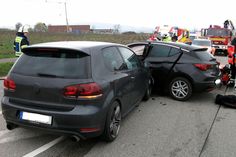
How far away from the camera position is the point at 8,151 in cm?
346

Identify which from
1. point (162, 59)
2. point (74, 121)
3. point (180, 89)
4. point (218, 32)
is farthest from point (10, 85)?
point (218, 32)

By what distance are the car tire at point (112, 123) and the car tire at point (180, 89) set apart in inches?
115

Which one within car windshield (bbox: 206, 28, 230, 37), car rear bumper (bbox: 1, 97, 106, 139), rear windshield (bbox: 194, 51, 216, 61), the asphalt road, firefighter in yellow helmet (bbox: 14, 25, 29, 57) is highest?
car windshield (bbox: 206, 28, 230, 37)

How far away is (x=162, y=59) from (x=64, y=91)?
4.05 meters

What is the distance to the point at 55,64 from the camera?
3.38 m

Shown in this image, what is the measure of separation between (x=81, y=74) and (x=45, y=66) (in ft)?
1.83

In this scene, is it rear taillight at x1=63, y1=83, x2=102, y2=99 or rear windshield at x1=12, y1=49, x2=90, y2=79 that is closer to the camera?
rear taillight at x1=63, y1=83, x2=102, y2=99

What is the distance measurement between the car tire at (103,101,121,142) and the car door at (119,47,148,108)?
0.70 metres

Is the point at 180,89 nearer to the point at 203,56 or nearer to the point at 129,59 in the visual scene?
the point at 203,56

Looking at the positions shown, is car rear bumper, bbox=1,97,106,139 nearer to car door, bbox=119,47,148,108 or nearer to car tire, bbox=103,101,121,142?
car tire, bbox=103,101,121,142

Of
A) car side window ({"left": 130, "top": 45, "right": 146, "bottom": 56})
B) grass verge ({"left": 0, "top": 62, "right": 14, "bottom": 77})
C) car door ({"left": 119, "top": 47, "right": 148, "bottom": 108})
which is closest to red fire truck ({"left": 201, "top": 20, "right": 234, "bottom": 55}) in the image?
car side window ({"left": 130, "top": 45, "right": 146, "bottom": 56})

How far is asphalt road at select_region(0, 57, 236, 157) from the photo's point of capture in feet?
11.6

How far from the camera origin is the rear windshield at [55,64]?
3301 mm

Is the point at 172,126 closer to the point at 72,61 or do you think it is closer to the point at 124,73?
the point at 124,73
